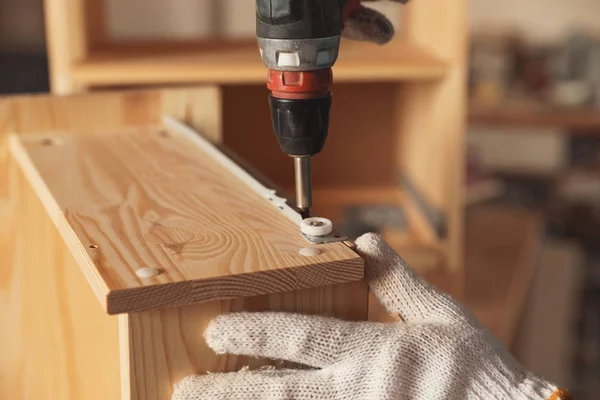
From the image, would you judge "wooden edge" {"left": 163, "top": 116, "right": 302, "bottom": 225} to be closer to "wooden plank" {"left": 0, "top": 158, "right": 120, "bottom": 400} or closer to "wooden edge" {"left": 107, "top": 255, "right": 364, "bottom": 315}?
"wooden edge" {"left": 107, "top": 255, "right": 364, "bottom": 315}

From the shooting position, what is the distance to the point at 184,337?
71 cm

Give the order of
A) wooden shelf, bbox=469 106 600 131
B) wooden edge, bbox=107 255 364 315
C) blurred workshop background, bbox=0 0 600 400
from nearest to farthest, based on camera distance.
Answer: wooden edge, bbox=107 255 364 315 → blurred workshop background, bbox=0 0 600 400 → wooden shelf, bbox=469 106 600 131

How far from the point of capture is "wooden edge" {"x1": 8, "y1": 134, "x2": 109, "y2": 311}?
673 millimetres

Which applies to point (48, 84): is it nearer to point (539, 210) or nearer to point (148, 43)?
point (148, 43)

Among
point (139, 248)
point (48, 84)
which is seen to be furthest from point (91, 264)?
point (48, 84)

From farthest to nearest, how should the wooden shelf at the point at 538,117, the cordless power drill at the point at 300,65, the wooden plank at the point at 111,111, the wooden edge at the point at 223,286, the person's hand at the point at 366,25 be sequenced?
1. the wooden shelf at the point at 538,117
2. the wooden plank at the point at 111,111
3. the person's hand at the point at 366,25
4. the cordless power drill at the point at 300,65
5. the wooden edge at the point at 223,286

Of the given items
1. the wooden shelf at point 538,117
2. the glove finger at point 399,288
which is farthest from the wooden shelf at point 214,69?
the wooden shelf at point 538,117

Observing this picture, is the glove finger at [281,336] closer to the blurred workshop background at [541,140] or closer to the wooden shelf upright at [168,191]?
the wooden shelf upright at [168,191]

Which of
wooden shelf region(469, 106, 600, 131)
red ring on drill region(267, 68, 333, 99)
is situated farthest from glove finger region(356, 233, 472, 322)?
wooden shelf region(469, 106, 600, 131)

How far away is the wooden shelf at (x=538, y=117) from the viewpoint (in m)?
3.50

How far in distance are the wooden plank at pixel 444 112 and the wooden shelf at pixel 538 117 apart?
154 centimetres

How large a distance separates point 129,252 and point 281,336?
0.15 m

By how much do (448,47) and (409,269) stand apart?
1063 mm

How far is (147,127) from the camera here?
118 centimetres
